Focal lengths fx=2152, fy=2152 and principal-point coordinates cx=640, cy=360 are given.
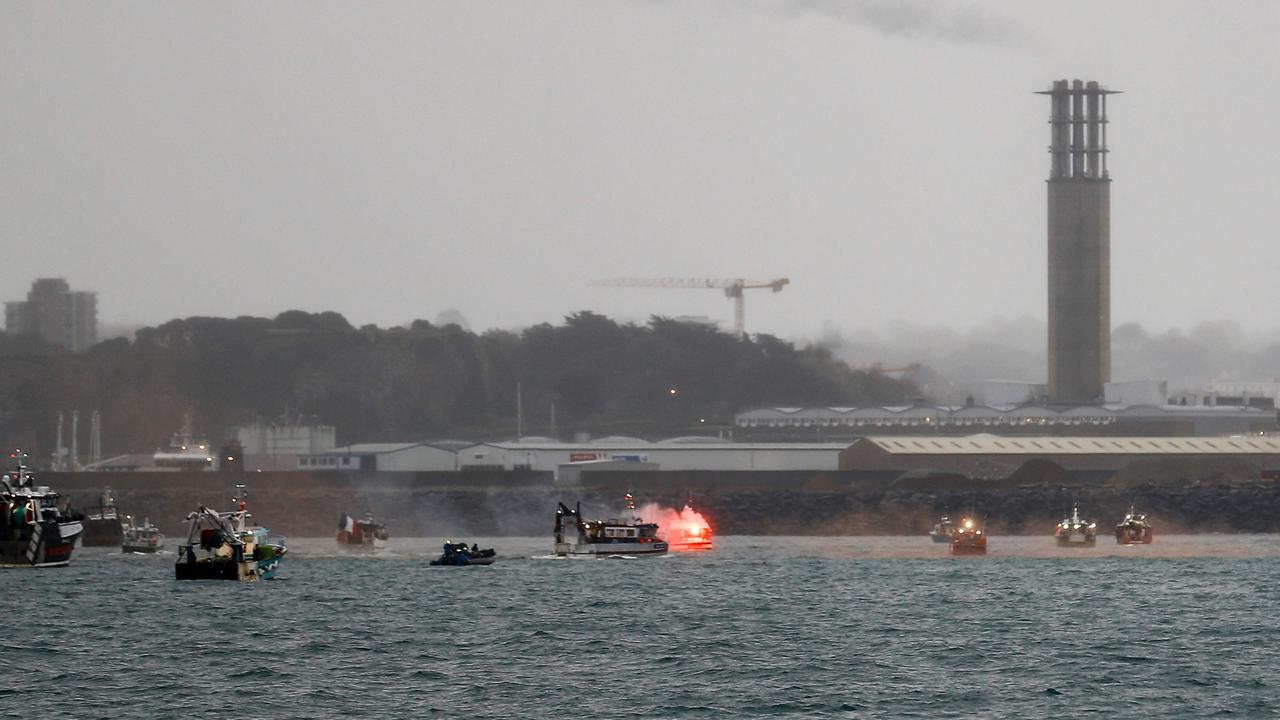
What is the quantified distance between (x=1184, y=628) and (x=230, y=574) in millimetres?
51016

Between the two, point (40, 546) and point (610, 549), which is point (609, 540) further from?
point (40, 546)

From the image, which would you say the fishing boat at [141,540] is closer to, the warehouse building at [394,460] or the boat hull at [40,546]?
the boat hull at [40,546]

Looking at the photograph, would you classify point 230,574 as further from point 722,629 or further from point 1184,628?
point 1184,628

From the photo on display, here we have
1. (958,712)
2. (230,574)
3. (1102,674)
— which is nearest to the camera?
(958,712)

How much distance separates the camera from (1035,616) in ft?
299

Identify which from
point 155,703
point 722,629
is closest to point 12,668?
point 155,703

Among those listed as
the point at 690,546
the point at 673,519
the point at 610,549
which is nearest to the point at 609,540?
the point at 610,549

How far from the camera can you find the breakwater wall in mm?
168750

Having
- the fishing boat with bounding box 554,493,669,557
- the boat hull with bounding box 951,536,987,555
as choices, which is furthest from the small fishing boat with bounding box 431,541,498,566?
the boat hull with bounding box 951,536,987,555

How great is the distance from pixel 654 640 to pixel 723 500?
8890cm

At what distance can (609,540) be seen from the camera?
134625 mm

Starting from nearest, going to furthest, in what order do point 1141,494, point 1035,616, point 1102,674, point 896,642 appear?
1. point 1102,674
2. point 896,642
3. point 1035,616
4. point 1141,494

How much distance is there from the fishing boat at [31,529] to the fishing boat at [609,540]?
96.6 feet

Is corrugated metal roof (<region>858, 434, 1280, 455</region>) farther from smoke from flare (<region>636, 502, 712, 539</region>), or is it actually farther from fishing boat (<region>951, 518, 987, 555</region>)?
fishing boat (<region>951, 518, 987, 555</region>)
